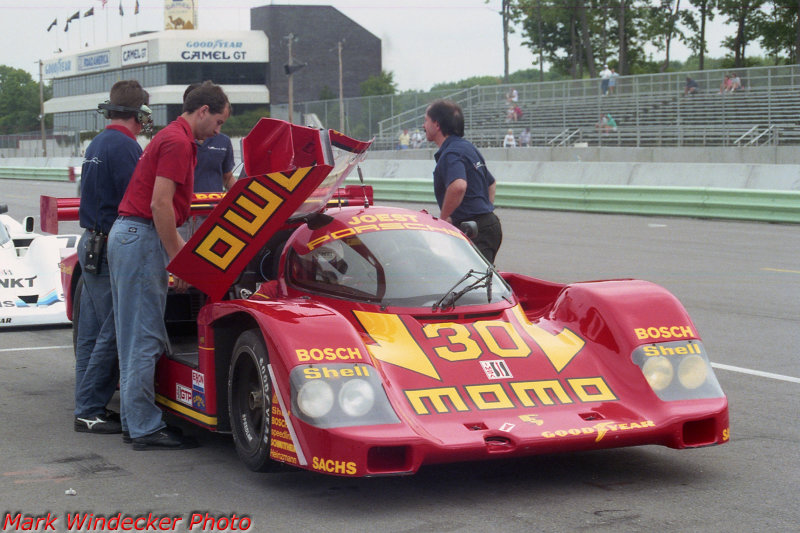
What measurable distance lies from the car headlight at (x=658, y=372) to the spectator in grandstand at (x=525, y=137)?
107ft

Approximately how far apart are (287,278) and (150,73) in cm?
9006

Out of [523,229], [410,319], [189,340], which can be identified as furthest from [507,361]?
[523,229]

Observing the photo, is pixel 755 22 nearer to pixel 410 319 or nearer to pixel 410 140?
pixel 410 140

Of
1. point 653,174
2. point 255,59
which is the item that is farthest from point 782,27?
point 255,59

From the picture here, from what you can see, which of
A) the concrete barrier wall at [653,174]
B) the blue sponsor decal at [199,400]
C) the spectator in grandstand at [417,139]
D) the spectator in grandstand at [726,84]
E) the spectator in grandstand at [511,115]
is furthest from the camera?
the spectator in grandstand at [417,139]

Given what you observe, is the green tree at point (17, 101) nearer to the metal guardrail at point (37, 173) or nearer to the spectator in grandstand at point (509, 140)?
the metal guardrail at point (37, 173)

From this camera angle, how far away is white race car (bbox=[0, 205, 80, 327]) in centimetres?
1041

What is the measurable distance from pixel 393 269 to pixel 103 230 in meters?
1.77

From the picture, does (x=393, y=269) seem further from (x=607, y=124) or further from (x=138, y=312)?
(x=607, y=124)

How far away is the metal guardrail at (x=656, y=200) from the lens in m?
20.0

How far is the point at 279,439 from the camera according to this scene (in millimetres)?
5020

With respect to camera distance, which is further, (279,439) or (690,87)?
(690,87)

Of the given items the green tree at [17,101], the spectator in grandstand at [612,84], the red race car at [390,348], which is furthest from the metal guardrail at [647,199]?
the green tree at [17,101]

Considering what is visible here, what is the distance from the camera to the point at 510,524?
4559 millimetres
